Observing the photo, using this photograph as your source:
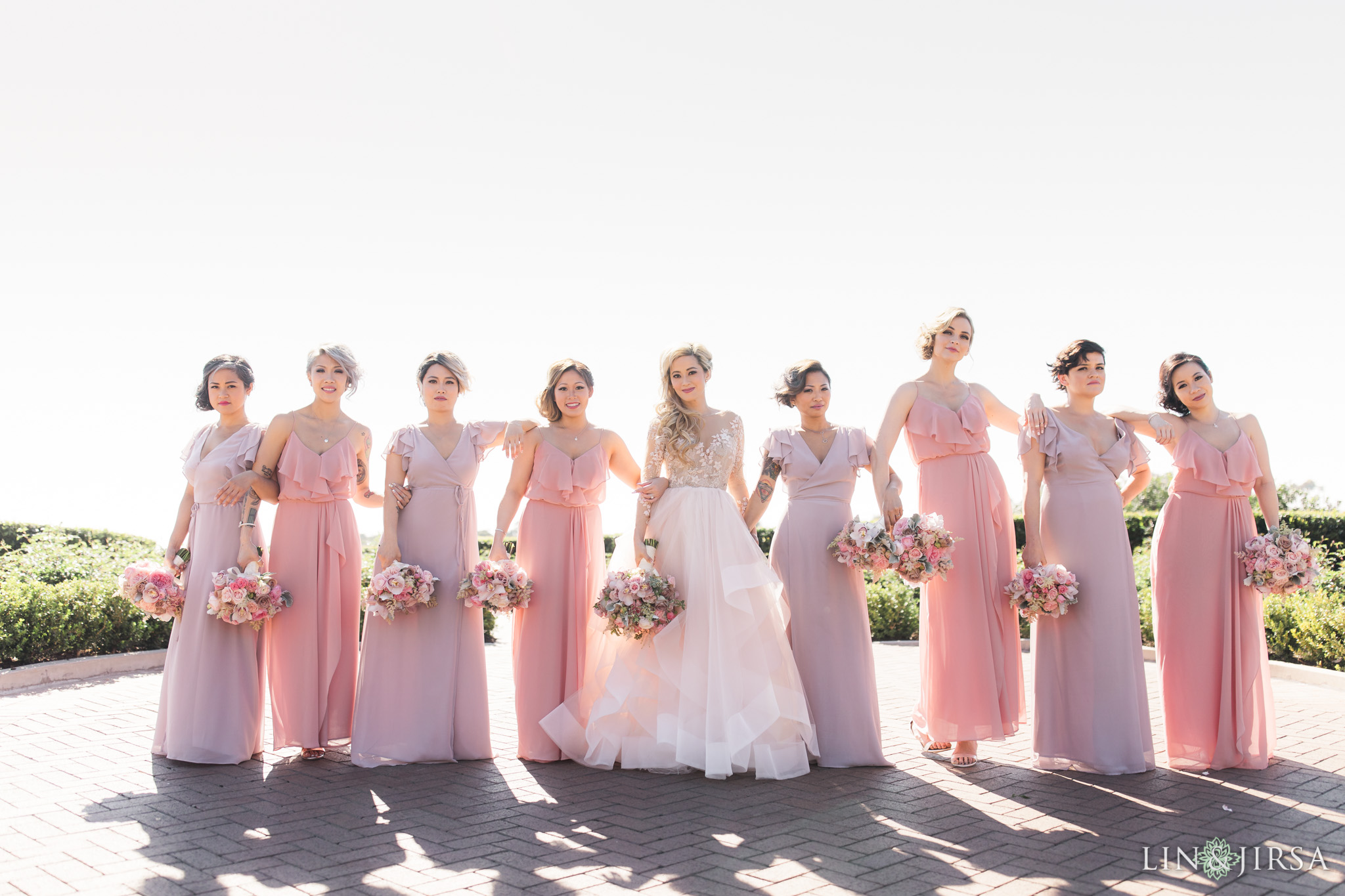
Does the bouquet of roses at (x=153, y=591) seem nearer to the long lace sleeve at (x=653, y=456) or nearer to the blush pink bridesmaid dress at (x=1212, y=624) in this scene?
the long lace sleeve at (x=653, y=456)

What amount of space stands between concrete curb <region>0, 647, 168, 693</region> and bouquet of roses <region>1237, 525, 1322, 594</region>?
377 inches

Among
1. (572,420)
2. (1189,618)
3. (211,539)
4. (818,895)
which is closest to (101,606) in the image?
(211,539)

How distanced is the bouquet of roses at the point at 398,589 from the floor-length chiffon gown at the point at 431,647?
0.62 ft

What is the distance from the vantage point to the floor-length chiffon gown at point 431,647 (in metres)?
6.61

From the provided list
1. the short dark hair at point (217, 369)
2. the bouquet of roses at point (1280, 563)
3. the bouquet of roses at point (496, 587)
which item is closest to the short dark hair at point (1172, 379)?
the bouquet of roses at point (1280, 563)

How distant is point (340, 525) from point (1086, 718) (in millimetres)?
5325

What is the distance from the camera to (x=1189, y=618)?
259 inches

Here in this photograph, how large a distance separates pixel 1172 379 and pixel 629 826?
4.84m

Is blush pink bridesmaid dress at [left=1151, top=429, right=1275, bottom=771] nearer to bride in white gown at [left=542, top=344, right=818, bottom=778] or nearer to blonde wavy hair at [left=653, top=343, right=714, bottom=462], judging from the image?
bride in white gown at [left=542, top=344, right=818, bottom=778]

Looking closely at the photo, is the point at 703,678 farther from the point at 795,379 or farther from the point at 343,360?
the point at 343,360

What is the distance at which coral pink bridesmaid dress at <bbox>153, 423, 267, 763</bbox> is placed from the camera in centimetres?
656

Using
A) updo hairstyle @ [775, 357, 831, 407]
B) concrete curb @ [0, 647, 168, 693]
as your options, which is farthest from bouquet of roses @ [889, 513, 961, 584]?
concrete curb @ [0, 647, 168, 693]

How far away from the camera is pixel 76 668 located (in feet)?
33.3

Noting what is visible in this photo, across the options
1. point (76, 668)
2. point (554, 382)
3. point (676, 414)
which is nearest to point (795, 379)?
point (676, 414)
